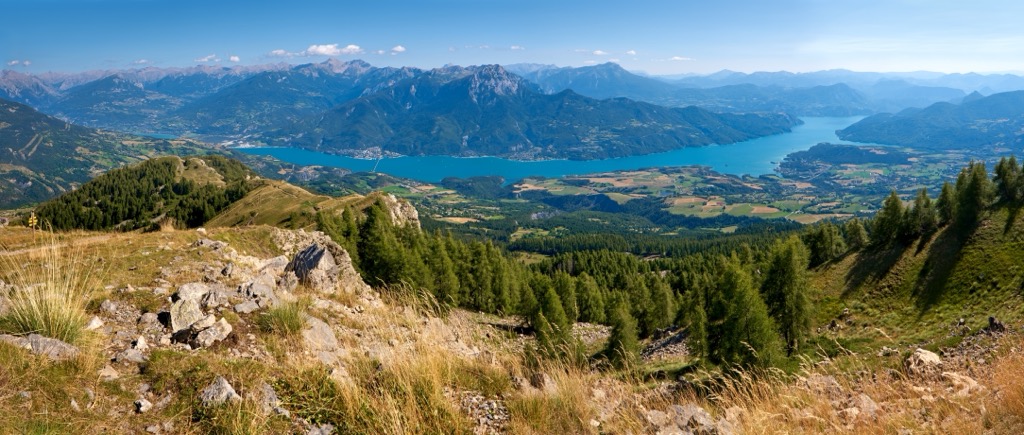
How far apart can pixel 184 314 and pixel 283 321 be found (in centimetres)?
247

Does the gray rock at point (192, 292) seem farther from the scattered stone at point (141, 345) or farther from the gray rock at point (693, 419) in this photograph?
the gray rock at point (693, 419)

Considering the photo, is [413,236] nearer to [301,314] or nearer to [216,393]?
[301,314]

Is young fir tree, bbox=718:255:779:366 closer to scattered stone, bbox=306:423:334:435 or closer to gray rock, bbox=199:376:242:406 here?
scattered stone, bbox=306:423:334:435

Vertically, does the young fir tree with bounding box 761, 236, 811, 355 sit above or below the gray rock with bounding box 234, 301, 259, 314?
below

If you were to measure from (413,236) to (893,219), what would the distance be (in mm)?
61943

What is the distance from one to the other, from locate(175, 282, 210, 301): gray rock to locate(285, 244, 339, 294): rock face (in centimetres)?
517

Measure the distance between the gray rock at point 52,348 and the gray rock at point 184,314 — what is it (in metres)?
2.53

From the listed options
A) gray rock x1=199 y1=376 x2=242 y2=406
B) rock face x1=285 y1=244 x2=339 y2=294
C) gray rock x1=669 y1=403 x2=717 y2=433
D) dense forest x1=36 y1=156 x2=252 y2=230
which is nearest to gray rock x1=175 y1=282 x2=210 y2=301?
rock face x1=285 y1=244 x2=339 y2=294

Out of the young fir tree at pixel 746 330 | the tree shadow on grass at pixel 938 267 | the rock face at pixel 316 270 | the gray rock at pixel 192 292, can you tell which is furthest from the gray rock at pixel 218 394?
the tree shadow on grass at pixel 938 267

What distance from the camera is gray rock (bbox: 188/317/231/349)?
28.5 ft

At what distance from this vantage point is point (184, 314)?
992cm

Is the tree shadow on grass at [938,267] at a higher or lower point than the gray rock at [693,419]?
lower

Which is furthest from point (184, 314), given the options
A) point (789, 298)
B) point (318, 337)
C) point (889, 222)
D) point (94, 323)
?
point (889, 222)

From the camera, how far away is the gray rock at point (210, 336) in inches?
342
